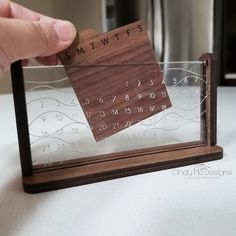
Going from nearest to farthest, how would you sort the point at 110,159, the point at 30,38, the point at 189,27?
the point at 30,38, the point at 110,159, the point at 189,27

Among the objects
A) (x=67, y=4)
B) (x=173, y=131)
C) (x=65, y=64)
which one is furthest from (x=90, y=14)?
(x=65, y=64)

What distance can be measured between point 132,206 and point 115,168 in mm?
85

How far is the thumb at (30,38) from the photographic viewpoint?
15.0 inches

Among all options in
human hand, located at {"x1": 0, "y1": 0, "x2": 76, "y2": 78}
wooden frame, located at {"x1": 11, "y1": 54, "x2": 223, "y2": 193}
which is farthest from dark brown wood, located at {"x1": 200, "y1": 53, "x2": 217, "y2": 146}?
human hand, located at {"x1": 0, "y1": 0, "x2": 76, "y2": 78}

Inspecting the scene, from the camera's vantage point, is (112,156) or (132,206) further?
(112,156)

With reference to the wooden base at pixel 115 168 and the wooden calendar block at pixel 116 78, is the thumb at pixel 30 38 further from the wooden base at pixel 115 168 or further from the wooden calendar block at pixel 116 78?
the wooden base at pixel 115 168

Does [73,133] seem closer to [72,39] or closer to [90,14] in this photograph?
[72,39]

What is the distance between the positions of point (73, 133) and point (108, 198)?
0.22 meters

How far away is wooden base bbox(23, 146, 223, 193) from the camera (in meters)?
0.46

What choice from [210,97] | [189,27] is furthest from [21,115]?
[189,27]

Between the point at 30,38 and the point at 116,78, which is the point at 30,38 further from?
the point at 116,78

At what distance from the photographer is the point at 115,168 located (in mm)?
489

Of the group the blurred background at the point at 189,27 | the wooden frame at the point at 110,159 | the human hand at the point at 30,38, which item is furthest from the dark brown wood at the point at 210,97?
the blurred background at the point at 189,27

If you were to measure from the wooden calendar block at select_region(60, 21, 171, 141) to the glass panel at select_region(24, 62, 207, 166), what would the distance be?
1 centimetres
